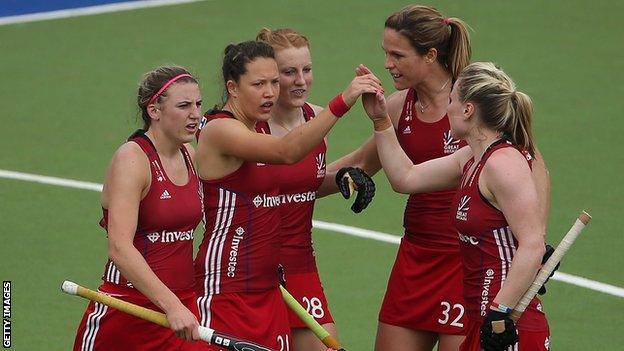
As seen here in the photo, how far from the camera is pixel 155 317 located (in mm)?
7586

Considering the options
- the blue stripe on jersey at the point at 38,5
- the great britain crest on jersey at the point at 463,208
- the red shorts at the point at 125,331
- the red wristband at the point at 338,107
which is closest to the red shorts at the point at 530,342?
the great britain crest on jersey at the point at 463,208

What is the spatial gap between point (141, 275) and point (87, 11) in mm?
12433

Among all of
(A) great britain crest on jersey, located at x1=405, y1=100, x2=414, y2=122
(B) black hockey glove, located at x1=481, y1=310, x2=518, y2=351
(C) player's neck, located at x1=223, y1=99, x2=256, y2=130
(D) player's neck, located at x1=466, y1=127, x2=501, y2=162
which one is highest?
(A) great britain crest on jersey, located at x1=405, y1=100, x2=414, y2=122

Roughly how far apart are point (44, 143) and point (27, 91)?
167cm

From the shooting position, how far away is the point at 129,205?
24.6ft

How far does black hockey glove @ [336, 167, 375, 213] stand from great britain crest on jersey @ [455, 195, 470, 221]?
84 cm

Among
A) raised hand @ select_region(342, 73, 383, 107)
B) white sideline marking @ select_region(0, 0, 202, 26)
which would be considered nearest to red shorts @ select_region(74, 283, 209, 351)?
raised hand @ select_region(342, 73, 383, 107)

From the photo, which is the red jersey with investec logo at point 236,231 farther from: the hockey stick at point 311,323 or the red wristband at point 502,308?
the red wristband at point 502,308

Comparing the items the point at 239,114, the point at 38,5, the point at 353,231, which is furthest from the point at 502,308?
the point at 38,5

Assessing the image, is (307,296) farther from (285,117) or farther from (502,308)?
(502,308)

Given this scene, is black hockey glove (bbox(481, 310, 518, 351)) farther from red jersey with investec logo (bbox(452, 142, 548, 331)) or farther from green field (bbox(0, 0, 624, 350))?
green field (bbox(0, 0, 624, 350))

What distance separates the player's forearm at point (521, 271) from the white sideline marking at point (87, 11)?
41.6 ft

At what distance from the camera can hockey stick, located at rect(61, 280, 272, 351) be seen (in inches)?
297

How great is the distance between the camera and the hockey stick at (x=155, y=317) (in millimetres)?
7555
